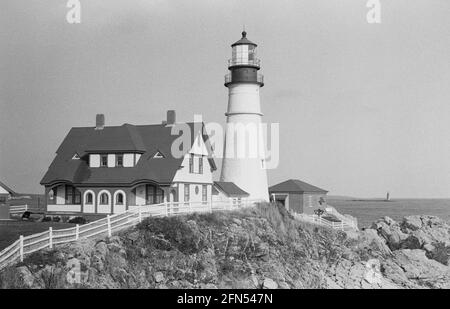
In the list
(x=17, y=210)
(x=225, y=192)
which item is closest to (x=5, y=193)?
(x=17, y=210)

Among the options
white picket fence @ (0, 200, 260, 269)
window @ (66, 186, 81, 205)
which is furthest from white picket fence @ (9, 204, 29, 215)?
white picket fence @ (0, 200, 260, 269)

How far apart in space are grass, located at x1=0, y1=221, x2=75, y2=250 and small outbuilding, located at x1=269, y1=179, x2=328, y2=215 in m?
17.2

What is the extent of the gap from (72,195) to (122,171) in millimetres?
2588

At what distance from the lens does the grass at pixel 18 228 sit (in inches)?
737

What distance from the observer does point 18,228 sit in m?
21.2

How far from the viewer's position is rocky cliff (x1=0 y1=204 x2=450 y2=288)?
16.7 meters

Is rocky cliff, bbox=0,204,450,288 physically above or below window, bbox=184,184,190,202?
below

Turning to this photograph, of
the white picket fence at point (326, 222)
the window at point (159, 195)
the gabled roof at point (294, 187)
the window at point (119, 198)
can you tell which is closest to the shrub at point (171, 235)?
the window at point (159, 195)

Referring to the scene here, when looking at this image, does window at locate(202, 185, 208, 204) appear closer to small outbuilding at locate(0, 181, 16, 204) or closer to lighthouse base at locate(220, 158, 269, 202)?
lighthouse base at locate(220, 158, 269, 202)

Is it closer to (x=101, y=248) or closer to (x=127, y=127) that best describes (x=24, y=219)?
(x=127, y=127)

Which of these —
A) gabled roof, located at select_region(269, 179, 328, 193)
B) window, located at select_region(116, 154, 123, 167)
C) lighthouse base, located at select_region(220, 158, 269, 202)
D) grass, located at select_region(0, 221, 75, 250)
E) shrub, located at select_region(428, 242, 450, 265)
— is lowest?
shrub, located at select_region(428, 242, 450, 265)

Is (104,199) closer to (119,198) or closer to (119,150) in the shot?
(119,198)

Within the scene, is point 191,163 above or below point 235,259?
above

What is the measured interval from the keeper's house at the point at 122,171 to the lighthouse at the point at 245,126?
406cm
